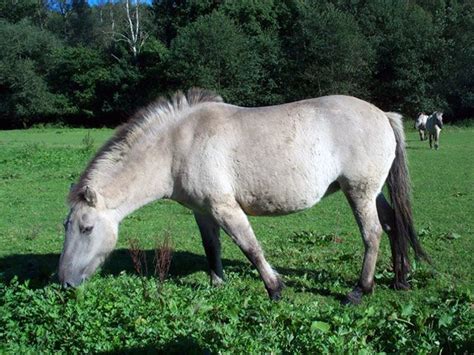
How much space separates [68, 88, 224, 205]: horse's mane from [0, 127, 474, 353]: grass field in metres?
1.27

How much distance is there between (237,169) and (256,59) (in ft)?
152

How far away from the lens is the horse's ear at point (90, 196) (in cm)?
537

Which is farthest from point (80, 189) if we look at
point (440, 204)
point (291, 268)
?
point (440, 204)

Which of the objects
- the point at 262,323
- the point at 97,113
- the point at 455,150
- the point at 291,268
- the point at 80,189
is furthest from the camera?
the point at 97,113

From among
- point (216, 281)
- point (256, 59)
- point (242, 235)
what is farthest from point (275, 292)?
point (256, 59)

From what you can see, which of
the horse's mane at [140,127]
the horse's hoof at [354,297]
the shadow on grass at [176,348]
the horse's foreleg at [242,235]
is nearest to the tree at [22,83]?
the horse's mane at [140,127]

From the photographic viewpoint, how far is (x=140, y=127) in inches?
235

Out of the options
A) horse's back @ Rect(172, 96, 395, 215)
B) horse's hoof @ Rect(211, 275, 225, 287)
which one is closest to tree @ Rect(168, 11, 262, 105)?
horse's hoof @ Rect(211, 275, 225, 287)

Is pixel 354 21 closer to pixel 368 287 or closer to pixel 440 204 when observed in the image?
pixel 440 204

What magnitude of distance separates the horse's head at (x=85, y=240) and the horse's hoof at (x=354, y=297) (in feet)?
8.39

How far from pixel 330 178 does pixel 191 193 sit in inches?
60.7

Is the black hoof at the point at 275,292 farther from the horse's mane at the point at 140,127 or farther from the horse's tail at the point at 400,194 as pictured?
the horse's mane at the point at 140,127

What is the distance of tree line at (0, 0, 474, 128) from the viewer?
4578cm

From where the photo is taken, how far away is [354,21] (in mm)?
48594
